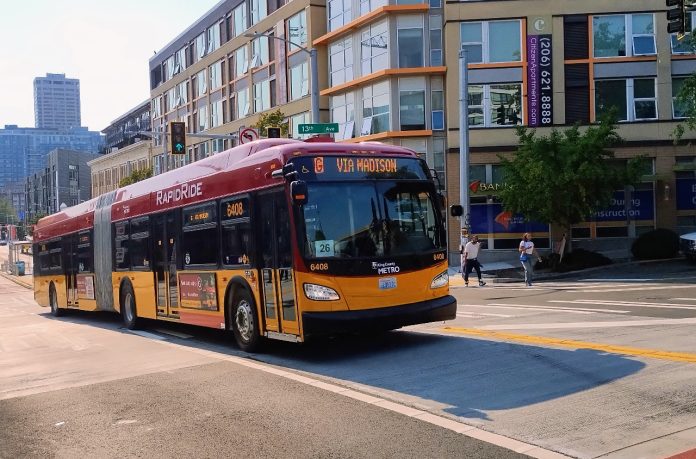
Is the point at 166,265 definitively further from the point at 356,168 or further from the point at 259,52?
the point at 259,52

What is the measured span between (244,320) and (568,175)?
1895cm

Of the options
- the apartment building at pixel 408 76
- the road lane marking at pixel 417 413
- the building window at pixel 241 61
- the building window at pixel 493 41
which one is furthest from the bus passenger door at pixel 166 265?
the building window at pixel 241 61

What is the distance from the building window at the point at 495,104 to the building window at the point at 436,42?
9.69 feet

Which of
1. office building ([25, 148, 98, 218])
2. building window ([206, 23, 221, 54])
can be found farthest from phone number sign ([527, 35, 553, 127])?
office building ([25, 148, 98, 218])

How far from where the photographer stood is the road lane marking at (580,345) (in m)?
8.80

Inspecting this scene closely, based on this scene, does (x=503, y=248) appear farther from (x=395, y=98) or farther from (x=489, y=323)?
(x=489, y=323)

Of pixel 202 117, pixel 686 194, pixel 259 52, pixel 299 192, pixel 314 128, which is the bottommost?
pixel 299 192

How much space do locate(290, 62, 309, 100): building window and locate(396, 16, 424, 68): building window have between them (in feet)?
28.2

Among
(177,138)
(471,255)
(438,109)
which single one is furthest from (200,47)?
(471,255)

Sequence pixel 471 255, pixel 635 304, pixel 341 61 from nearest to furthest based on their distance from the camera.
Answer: pixel 635 304
pixel 471 255
pixel 341 61

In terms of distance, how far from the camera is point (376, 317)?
10164mm

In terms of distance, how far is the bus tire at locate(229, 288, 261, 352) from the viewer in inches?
450

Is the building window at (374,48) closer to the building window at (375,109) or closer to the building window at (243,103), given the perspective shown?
the building window at (375,109)

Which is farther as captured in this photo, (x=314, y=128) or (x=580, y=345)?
(x=314, y=128)
